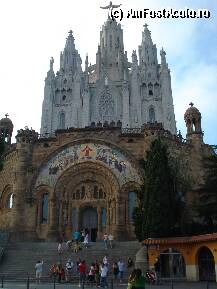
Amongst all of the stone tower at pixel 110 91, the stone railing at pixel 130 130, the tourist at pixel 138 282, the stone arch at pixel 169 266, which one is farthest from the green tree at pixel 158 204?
the stone tower at pixel 110 91

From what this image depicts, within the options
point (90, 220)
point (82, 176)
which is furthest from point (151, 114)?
point (90, 220)

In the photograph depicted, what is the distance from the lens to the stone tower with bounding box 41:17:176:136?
225 feet

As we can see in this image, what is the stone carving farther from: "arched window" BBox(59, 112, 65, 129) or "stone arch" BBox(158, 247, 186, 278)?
"arched window" BBox(59, 112, 65, 129)

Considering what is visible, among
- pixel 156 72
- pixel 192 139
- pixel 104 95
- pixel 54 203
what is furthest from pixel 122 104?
pixel 54 203

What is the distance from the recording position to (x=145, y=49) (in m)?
76.8

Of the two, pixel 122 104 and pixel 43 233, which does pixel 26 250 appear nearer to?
pixel 43 233

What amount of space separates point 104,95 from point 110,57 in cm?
1232

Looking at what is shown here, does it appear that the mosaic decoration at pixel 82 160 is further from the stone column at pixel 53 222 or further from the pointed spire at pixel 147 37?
the pointed spire at pixel 147 37

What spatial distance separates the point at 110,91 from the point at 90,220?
43.1 m

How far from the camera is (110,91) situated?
72.7 meters

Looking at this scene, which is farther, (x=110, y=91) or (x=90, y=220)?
(x=110, y=91)

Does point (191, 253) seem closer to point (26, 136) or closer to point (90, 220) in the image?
point (90, 220)

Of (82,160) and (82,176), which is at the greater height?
(82,160)

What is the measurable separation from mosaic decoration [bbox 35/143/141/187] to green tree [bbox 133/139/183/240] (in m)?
5.60
